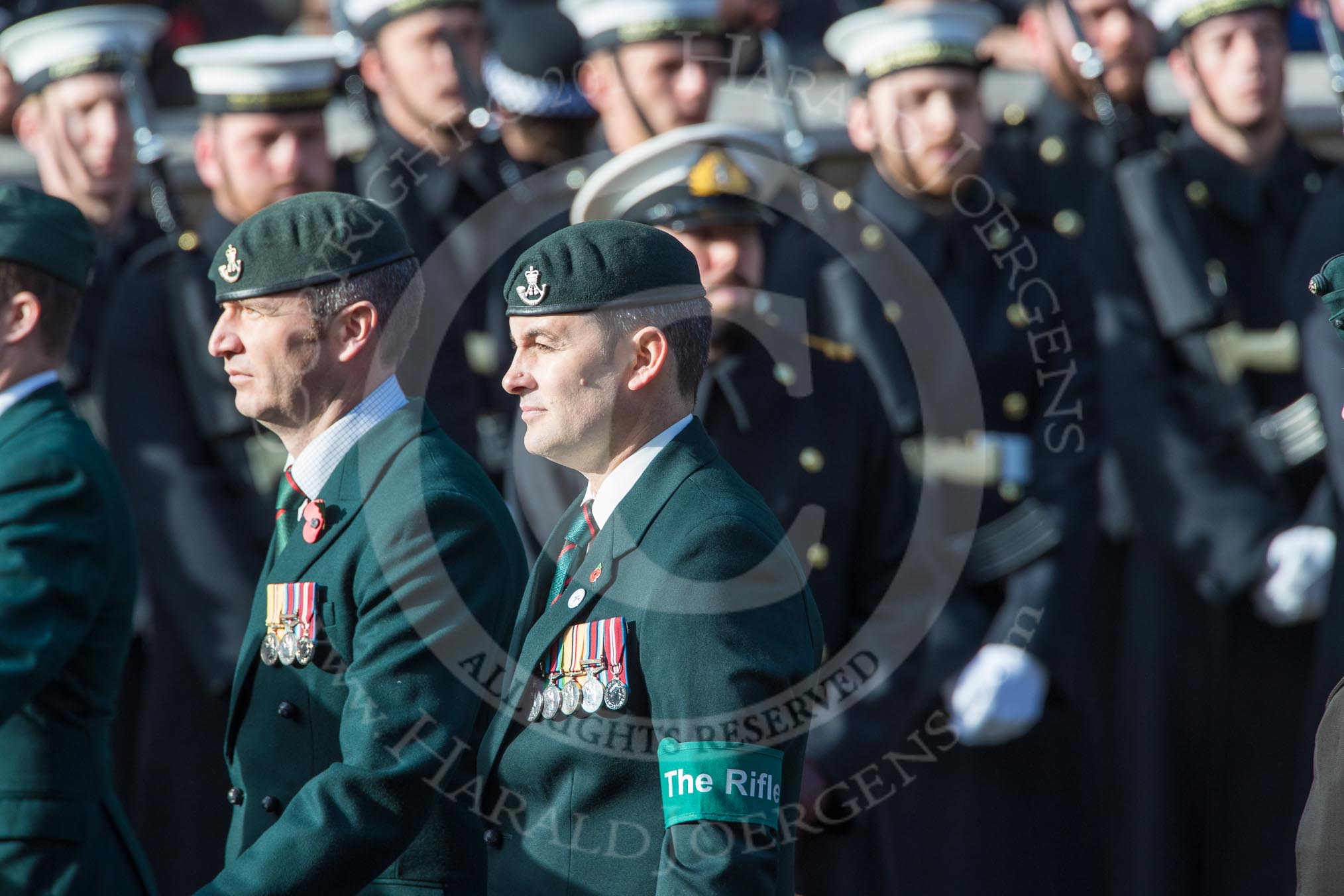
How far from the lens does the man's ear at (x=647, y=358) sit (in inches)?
120

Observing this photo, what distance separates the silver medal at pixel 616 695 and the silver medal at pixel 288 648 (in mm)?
648

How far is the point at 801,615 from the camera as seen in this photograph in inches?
115

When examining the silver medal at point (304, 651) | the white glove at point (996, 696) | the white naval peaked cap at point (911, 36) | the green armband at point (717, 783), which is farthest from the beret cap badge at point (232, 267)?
the white naval peaked cap at point (911, 36)

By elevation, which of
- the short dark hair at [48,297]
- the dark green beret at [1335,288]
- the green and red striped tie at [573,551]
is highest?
the short dark hair at [48,297]

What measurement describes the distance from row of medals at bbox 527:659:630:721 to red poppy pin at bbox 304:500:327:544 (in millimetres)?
550

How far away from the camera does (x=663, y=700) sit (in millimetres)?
2822

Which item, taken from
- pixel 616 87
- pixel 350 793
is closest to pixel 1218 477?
pixel 616 87

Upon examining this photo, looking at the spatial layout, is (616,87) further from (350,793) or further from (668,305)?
(350,793)

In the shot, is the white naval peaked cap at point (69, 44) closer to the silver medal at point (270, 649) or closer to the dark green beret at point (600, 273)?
the silver medal at point (270, 649)

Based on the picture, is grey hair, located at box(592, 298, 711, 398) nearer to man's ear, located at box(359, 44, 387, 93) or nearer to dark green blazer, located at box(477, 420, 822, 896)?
dark green blazer, located at box(477, 420, 822, 896)

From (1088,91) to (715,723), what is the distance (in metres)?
4.14

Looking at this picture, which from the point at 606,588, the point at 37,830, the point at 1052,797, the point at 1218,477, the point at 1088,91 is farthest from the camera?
the point at 1088,91

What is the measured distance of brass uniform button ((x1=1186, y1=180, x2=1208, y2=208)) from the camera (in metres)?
5.77

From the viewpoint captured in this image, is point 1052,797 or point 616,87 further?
point 616,87
